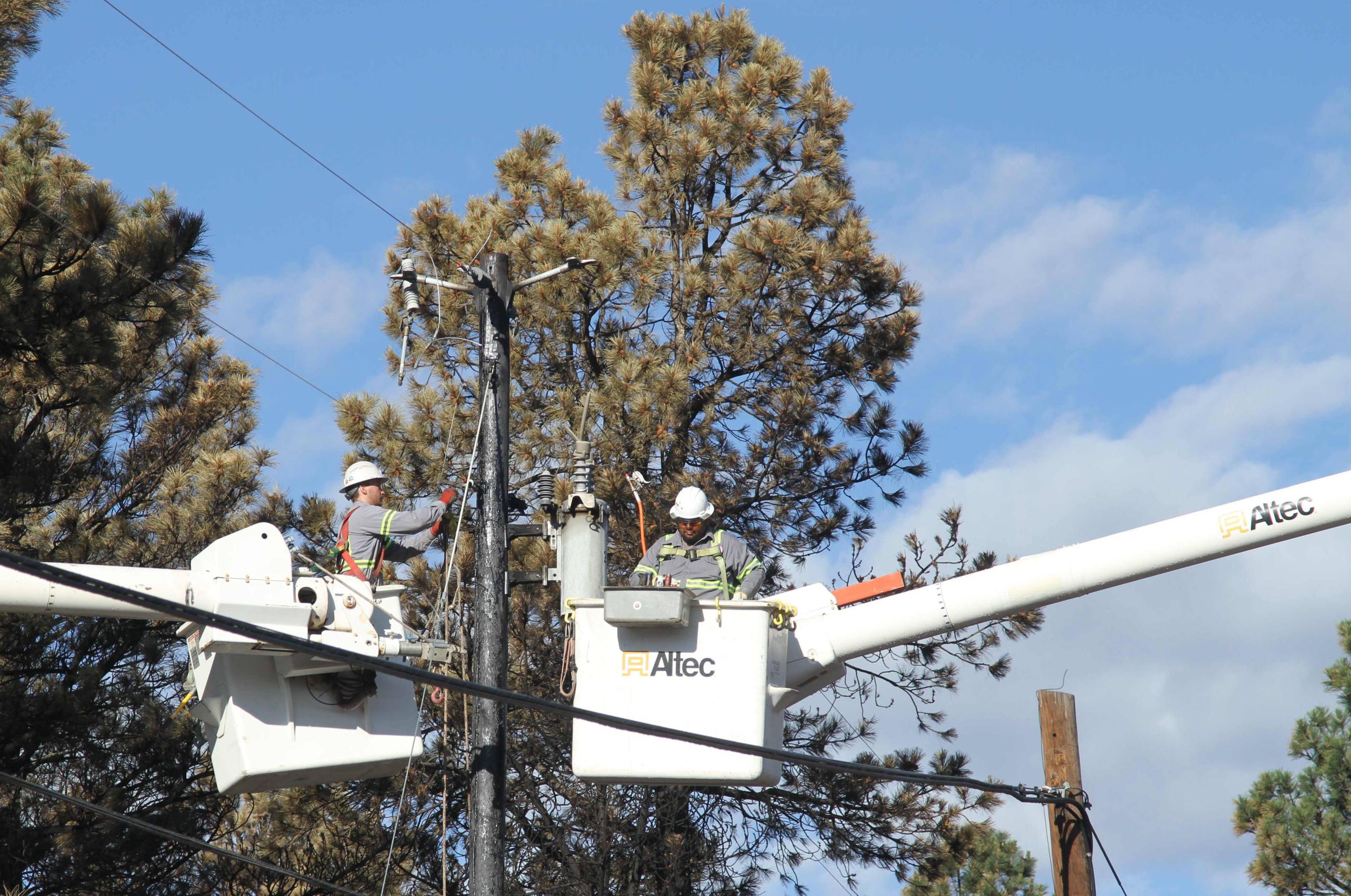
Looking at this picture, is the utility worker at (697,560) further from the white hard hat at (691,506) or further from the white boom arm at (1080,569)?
the white boom arm at (1080,569)

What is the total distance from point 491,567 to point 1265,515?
14.7 feet

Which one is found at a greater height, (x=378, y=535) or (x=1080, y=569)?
(x=378, y=535)

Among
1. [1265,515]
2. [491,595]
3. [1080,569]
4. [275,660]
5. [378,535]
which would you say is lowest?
[275,660]

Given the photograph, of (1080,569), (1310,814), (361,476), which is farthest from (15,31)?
(1310,814)

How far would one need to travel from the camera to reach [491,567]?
10.1 metres

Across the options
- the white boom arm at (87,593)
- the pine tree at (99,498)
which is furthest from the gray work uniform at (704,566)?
the pine tree at (99,498)

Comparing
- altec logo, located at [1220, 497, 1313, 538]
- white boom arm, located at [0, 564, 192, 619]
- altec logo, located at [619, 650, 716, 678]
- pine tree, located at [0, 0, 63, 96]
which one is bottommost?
altec logo, located at [619, 650, 716, 678]

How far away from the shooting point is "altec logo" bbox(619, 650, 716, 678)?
28.8ft

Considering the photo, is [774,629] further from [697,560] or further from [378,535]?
[378,535]

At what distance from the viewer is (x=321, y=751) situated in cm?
908

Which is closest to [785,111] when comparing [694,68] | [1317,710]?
[694,68]

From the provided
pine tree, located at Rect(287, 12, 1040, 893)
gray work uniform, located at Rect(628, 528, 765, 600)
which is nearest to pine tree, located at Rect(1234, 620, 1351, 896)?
pine tree, located at Rect(287, 12, 1040, 893)

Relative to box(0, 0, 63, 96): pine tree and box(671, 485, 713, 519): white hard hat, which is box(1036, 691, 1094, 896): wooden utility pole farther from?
box(0, 0, 63, 96): pine tree

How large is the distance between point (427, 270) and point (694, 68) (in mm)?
3422
